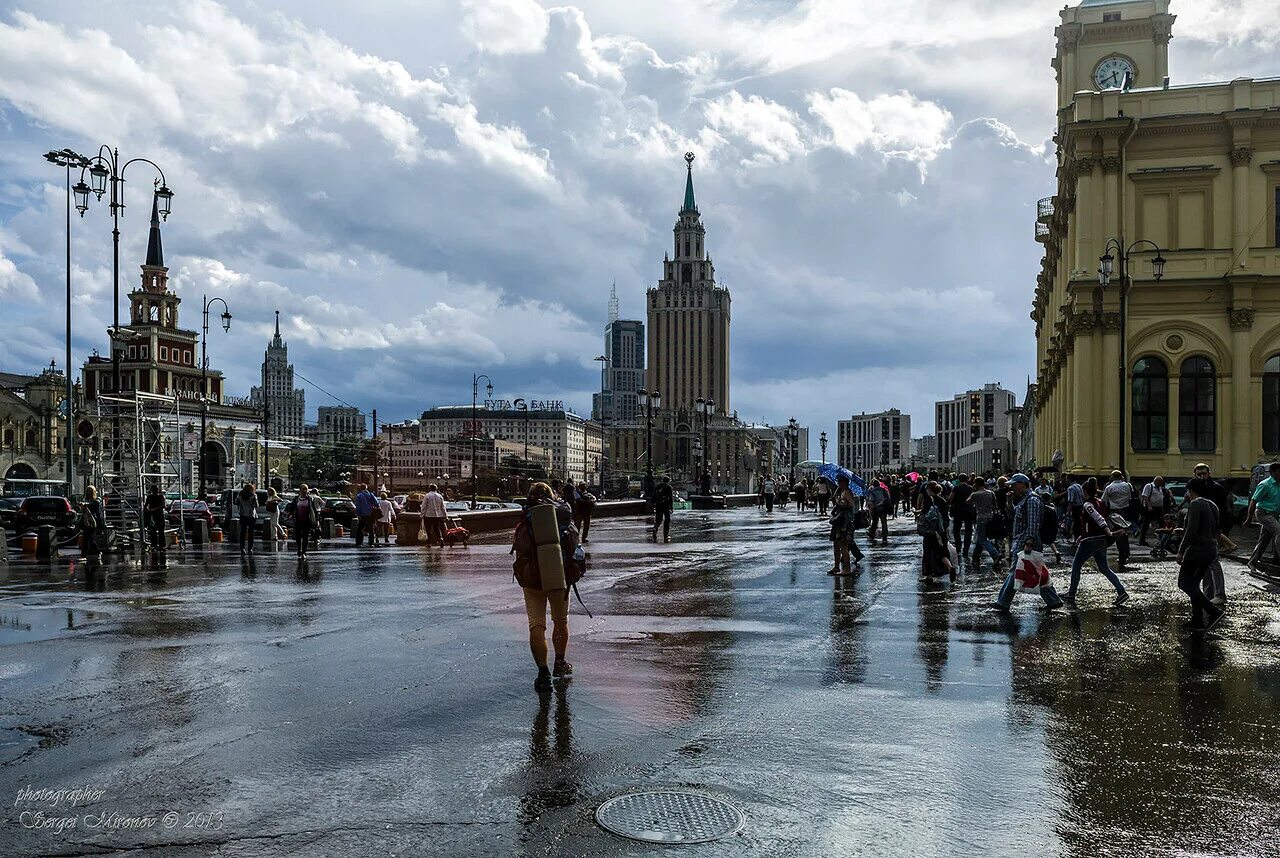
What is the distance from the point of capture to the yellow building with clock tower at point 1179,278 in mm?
37375

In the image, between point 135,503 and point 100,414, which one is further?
point 135,503

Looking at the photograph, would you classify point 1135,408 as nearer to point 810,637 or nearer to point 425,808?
point 810,637

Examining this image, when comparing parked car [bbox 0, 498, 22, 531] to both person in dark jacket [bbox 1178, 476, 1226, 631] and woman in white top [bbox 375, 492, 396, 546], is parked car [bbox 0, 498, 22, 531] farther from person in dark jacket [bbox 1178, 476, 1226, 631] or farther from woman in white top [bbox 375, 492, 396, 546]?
person in dark jacket [bbox 1178, 476, 1226, 631]

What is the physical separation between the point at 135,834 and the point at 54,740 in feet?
7.44

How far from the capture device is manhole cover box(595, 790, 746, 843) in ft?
16.9

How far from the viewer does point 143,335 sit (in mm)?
110812

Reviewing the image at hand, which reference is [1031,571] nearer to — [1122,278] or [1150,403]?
[1122,278]

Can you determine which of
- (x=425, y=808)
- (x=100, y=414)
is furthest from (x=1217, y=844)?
(x=100, y=414)

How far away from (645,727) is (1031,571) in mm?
7640

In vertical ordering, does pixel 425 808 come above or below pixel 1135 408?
below

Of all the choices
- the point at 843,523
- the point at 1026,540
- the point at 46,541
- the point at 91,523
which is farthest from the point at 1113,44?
the point at 46,541

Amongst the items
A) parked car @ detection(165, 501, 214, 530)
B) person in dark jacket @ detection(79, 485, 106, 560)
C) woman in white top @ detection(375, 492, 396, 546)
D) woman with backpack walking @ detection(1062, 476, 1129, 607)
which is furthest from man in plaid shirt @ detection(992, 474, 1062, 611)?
parked car @ detection(165, 501, 214, 530)

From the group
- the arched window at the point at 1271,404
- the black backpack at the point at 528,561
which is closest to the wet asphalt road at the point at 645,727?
the black backpack at the point at 528,561

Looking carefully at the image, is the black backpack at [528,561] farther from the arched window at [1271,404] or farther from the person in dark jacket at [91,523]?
the arched window at [1271,404]
